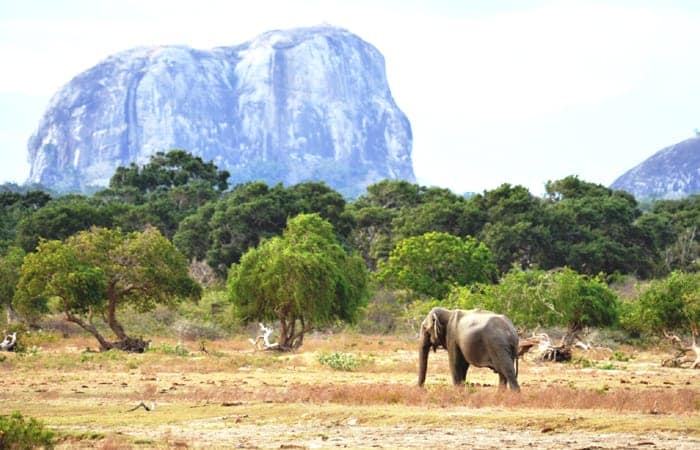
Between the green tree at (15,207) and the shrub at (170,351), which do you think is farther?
the green tree at (15,207)

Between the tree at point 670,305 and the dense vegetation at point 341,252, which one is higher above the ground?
the dense vegetation at point 341,252

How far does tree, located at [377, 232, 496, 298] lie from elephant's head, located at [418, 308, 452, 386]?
3502cm

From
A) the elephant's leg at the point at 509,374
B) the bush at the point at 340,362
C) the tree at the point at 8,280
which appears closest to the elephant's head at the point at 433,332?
the elephant's leg at the point at 509,374

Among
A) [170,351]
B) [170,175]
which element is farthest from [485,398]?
[170,175]

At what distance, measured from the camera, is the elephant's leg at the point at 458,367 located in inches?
910

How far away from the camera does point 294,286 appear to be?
4244cm

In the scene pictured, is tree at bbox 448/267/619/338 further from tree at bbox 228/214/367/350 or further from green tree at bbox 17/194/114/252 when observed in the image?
green tree at bbox 17/194/114/252

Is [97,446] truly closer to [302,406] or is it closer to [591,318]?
[302,406]

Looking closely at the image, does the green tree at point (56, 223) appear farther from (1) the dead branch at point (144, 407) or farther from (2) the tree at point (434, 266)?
(1) the dead branch at point (144, 407)

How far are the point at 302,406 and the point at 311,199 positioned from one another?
67.7m

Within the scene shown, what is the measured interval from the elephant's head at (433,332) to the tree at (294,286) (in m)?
18.4

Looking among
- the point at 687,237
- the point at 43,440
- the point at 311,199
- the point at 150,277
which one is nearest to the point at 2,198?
the point at 311,199

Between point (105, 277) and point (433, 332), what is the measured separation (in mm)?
22336

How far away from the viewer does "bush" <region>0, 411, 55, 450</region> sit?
14.6m
